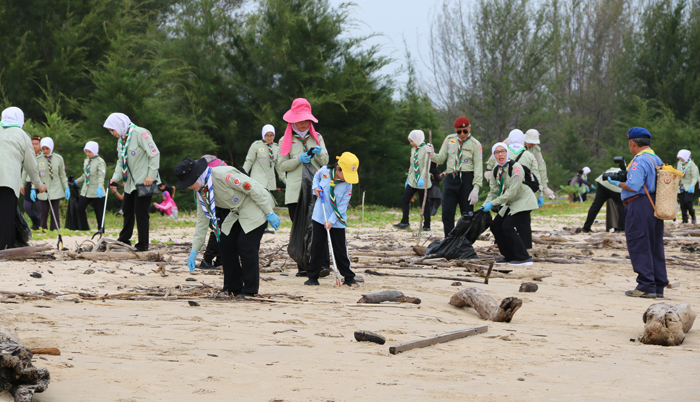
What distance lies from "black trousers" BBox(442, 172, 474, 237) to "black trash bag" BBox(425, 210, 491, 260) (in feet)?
2.54

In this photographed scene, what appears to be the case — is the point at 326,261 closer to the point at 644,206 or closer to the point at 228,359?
the point at 644,206

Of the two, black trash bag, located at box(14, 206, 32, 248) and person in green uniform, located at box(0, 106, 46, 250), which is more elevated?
person in green uniform, located at box(0, 106, 46, 250)

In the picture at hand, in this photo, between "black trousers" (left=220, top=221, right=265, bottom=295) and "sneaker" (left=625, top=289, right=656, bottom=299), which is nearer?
"black trousers" (left=220, top=221, right=265, bottom=295)

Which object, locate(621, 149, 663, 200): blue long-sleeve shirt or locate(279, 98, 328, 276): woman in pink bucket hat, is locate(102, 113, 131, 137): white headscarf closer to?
locate(279, 98, 328, 276): woman in pink bucket hat

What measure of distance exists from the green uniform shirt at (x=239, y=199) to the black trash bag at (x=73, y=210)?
8.73 metres

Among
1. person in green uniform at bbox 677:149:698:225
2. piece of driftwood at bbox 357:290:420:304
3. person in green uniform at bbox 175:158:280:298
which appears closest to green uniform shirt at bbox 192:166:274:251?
person in green uniform at bbox 175:158:280:298

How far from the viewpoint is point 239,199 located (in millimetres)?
5977

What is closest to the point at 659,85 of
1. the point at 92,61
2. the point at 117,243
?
the point at 92,61

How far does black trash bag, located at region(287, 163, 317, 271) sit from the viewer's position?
7.67 m

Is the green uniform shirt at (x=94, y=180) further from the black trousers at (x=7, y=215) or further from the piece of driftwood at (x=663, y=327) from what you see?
the piece of driftwood at (x=663, y=327)

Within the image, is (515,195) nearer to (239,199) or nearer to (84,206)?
(239,199)

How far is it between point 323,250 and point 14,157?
4.10m

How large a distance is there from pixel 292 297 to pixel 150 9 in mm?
25707

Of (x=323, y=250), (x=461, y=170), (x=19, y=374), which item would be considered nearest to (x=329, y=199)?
(x=323, y=250)
